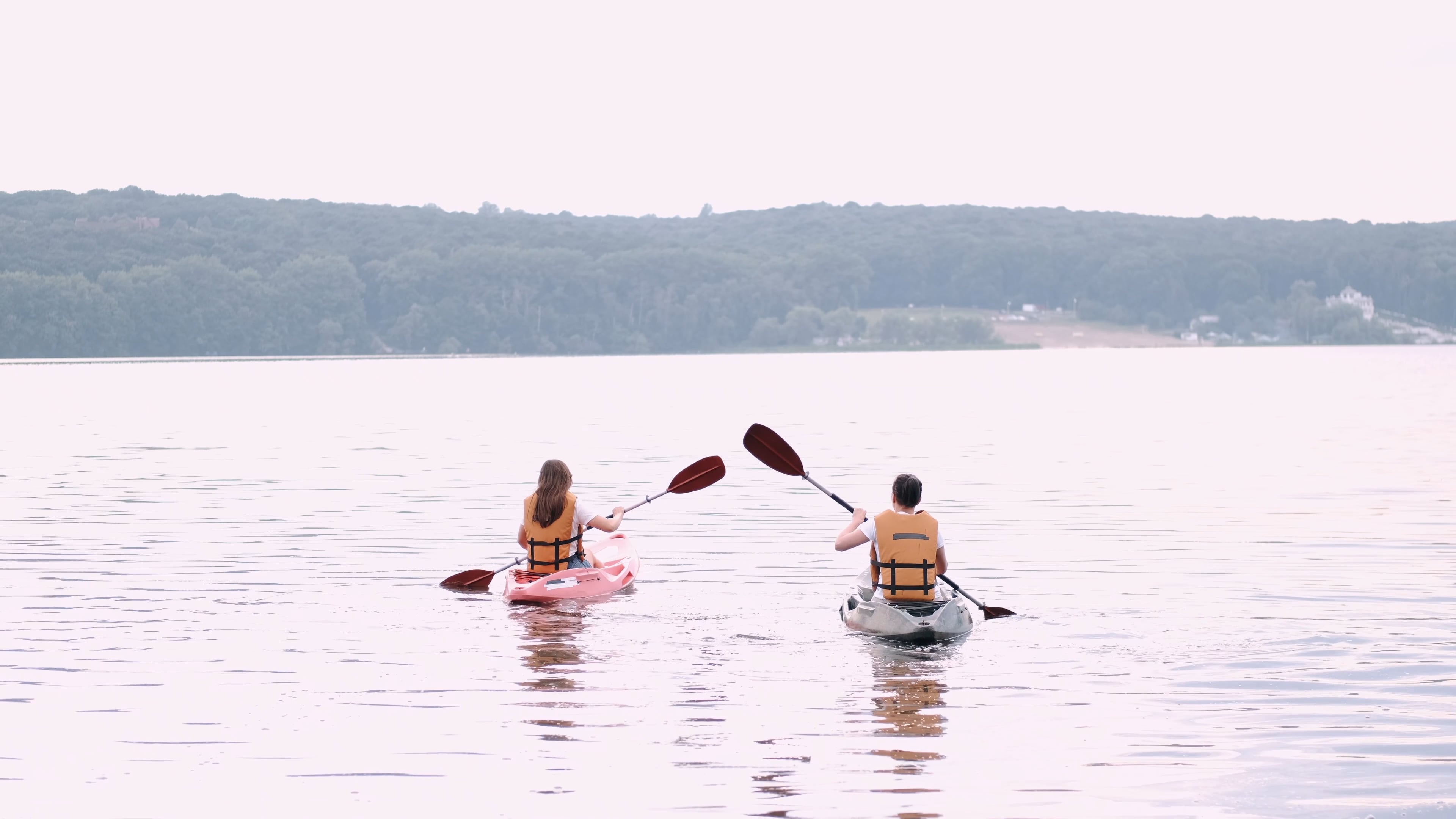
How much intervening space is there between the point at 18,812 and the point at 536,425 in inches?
1829

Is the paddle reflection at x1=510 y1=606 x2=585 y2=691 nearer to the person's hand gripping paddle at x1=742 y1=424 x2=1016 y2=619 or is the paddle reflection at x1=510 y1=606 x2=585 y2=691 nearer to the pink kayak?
the pink kayak

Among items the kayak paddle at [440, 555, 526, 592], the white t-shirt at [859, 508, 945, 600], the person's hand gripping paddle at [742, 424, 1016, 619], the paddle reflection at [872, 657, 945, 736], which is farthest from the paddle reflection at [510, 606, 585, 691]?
the person's hand gripping paddle at [742, 424, 1016, 619]

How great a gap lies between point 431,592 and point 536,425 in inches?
1492

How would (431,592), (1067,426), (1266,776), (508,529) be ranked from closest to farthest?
(1266,776), (431,592), (508,529), (1067,426)

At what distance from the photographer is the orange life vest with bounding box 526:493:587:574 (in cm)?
1611

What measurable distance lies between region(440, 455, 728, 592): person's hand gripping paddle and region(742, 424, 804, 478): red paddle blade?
438mm

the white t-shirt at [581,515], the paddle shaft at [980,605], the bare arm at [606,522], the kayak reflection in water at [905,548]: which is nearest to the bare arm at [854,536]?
the kayak reflection in water at [905,548]

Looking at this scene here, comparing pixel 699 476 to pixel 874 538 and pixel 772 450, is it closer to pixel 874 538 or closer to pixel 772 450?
pixel 772 450

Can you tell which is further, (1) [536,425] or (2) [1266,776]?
(1) [536,425]

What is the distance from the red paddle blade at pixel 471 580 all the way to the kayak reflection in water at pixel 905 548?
4.78m

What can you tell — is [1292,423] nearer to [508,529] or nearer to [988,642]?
[508,529]

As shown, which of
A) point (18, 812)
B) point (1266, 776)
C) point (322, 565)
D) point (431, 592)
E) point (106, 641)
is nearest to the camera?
point (18, 812)

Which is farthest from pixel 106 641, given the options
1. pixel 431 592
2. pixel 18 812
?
pixel 18 812

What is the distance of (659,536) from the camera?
23328 millimetres
